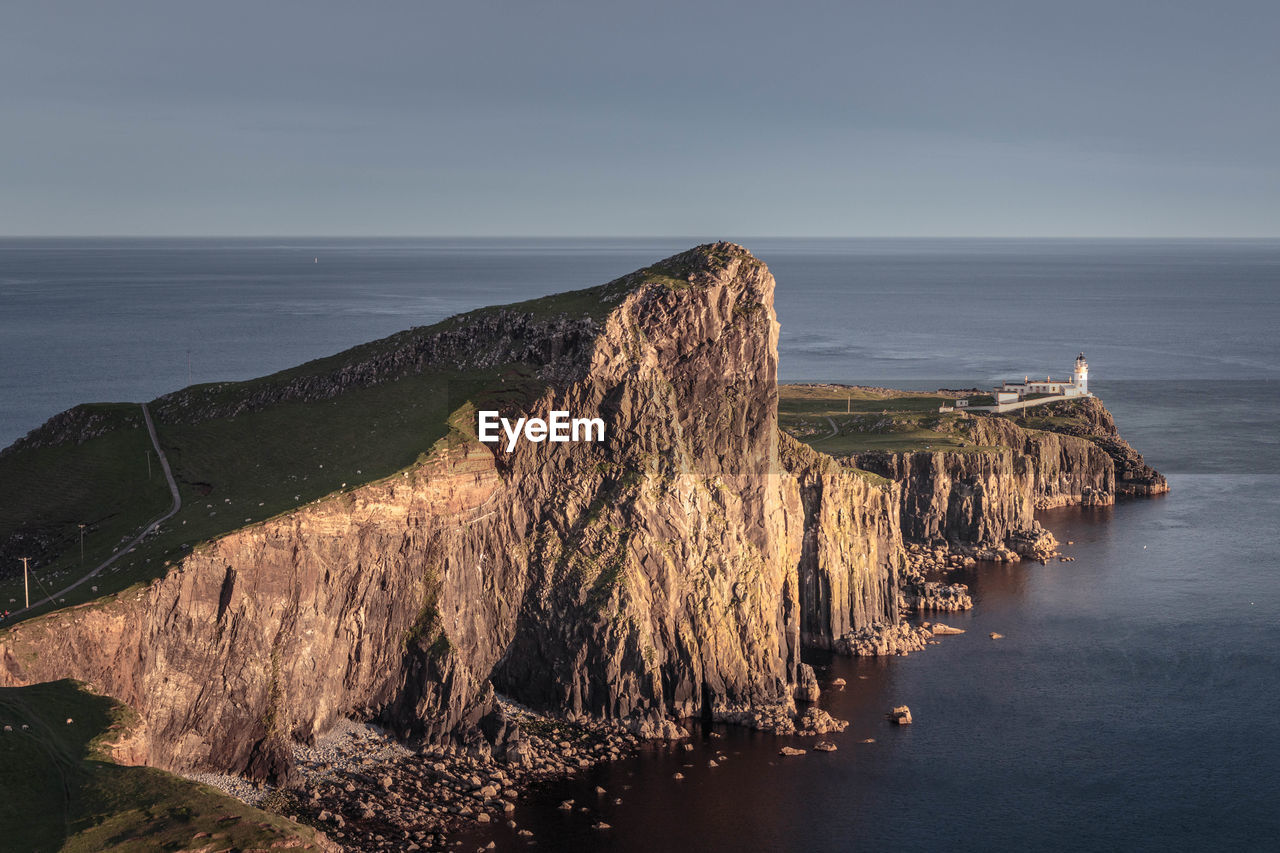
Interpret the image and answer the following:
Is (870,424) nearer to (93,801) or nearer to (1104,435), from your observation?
(1104,435)

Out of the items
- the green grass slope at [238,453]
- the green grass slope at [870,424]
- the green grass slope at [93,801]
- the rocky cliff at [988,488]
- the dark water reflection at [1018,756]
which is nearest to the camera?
the green grass slope at [93,801]

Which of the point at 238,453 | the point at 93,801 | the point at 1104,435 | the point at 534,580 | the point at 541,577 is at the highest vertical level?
the point at 238,453

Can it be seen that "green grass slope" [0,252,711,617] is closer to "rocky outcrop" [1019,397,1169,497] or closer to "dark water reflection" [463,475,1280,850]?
"dark water reflection" [463,475,1280,850]

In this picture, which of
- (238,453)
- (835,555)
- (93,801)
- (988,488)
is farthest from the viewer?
(988,488)

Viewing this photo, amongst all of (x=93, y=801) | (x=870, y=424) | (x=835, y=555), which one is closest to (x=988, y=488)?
(x=870, y=424)

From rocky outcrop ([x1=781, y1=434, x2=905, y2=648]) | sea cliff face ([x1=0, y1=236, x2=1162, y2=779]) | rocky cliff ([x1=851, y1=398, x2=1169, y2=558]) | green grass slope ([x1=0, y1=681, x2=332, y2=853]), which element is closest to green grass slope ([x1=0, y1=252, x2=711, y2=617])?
sea cliff face ([x1=0, y1=236, x2=1162, y2=779])

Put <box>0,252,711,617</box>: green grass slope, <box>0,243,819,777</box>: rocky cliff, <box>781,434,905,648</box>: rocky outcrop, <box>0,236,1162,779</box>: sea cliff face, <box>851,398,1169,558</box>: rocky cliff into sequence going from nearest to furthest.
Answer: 1. <box>0,243,819,777</box>: rocky cliff
2. <box>0,236,1162,779</box>: sea cliff face
3. <box>0,252,711,617</box>: green grass slope
4. <box>781,434,905,648</box>: rocky outcrop
5. <box>851,398,1169,558</box>: rocky cliff

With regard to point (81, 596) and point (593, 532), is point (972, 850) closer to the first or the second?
point (593, 532)

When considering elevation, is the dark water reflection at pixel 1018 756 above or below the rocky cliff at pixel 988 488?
below

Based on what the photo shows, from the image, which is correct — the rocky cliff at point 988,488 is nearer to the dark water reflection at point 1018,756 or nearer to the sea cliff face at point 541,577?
the dark water reflection at point 1018,756

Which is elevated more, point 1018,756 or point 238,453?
point 238,453

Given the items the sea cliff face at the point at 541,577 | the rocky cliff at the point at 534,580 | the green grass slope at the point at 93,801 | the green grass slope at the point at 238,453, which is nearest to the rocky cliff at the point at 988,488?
the sea cliff face at the point at 541,577
